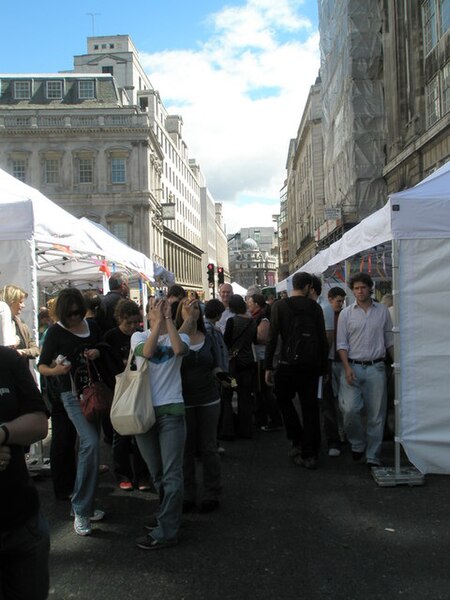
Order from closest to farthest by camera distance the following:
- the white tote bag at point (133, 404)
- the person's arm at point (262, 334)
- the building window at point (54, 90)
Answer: the white tote bag at point (133, 404), the person's arm at point (262, 334), the building window at point (54, 90)

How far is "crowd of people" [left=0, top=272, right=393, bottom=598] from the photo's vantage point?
2.08 meters

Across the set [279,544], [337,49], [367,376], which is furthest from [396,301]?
[337,49]

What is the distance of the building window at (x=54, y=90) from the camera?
212ft

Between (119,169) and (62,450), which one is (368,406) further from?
(119,169)

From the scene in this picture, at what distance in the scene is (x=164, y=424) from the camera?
3865mm

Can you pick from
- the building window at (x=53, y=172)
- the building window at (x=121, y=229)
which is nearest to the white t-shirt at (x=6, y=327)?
the building window at (x=121, y=229)

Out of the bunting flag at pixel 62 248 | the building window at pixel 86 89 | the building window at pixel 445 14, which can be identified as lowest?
the bunting flag at pixel 62 248

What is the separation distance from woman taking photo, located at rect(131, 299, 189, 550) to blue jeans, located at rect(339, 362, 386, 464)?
2.41 m

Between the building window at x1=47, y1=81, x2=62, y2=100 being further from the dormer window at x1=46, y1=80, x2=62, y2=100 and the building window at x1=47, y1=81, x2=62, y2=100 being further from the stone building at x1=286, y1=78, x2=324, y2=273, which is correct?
the stone building at x1=286, y1=78, x2=324, y2=273

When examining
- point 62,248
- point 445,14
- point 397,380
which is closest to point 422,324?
point 397,380

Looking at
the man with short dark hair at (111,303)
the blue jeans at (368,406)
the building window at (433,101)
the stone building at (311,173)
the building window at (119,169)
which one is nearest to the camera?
the blue jeans at (368,406)

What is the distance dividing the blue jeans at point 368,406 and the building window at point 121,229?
55523 millimetres

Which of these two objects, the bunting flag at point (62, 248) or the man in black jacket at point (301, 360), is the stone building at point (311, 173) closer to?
the bunting flag at point (62, 248)

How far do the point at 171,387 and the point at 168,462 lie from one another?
1.67 feet
